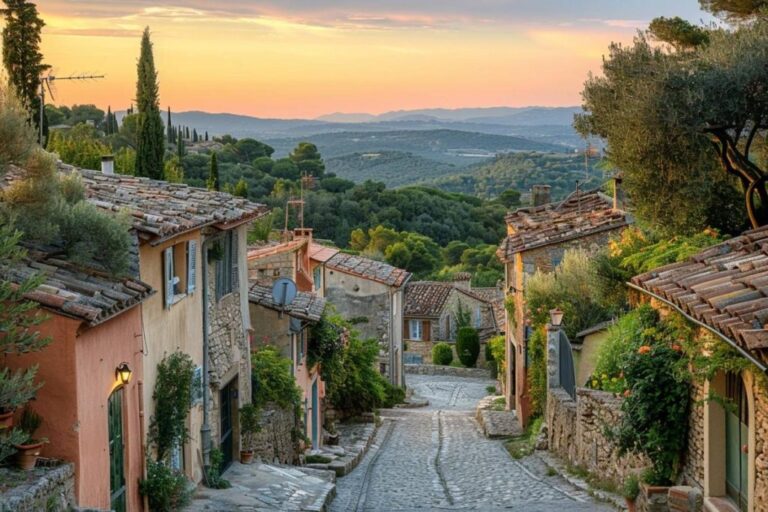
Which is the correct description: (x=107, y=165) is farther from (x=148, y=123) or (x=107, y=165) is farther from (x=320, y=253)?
(x=320, y=253)

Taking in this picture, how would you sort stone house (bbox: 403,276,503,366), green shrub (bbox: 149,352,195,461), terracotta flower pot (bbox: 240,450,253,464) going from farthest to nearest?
stone house (bbox: 403,276,503,366)
terracotta flower pot (bbox: 240,450,253,464)
green shrub (bbox: 149,352,195,461)

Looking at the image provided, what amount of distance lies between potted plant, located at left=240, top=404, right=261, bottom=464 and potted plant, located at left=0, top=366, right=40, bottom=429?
10096 millimetres

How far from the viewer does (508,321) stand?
3525 centimetres

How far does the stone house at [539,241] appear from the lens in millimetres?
28250

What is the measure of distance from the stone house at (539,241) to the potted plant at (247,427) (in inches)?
442

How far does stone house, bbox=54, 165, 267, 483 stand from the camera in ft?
45.2

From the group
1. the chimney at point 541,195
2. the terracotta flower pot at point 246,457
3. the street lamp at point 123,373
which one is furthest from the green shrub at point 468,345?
the street lamp at point 123,373

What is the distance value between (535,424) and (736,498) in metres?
15.7

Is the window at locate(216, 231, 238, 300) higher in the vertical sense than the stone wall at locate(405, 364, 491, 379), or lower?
higher

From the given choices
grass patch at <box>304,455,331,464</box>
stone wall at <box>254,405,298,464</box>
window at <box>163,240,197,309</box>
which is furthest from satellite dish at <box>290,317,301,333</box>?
window at <box>163,240,197,309</box>

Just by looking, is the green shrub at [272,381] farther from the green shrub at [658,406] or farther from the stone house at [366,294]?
the stone house at [366,294]

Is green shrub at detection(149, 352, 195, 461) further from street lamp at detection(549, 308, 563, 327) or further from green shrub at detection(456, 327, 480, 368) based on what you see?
green shrub at detection(456, 327, 480, 368)

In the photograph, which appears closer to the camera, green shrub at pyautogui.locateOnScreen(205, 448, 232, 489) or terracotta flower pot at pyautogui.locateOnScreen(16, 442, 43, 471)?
terracotta flower pot at pyautogui.locateOnScreen(16, 442, 43, 471)

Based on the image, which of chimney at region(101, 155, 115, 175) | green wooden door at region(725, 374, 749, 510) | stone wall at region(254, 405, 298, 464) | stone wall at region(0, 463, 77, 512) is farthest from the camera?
stone wall at region(254, 405, 298, 464)
